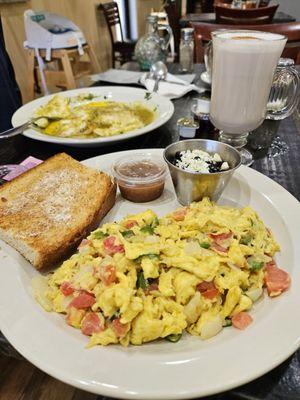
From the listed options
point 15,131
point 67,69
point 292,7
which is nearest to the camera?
point 15,131

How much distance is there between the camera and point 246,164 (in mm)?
1525

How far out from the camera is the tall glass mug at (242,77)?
52.5 inches

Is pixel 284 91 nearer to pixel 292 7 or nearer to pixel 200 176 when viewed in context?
pixel 200 176

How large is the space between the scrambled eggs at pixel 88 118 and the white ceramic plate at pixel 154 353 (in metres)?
1.01

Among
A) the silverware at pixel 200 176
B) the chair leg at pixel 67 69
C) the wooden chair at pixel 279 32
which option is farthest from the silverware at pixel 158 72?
the chair leg at pixel 67 69

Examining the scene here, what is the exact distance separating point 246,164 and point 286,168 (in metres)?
0.18

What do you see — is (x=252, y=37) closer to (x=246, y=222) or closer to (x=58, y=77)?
(x=246, y=222)

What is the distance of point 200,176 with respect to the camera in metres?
1.21

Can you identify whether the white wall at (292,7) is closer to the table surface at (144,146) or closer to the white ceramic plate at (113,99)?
the table surface at (144,146)

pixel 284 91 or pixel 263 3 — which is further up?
pixel 284 91

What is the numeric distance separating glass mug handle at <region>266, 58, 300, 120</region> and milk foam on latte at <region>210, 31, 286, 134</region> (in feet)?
0.72

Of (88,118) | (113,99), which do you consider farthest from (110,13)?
(88,118)

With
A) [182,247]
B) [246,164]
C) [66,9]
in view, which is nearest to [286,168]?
[246,164]

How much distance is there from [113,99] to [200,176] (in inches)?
49.1
